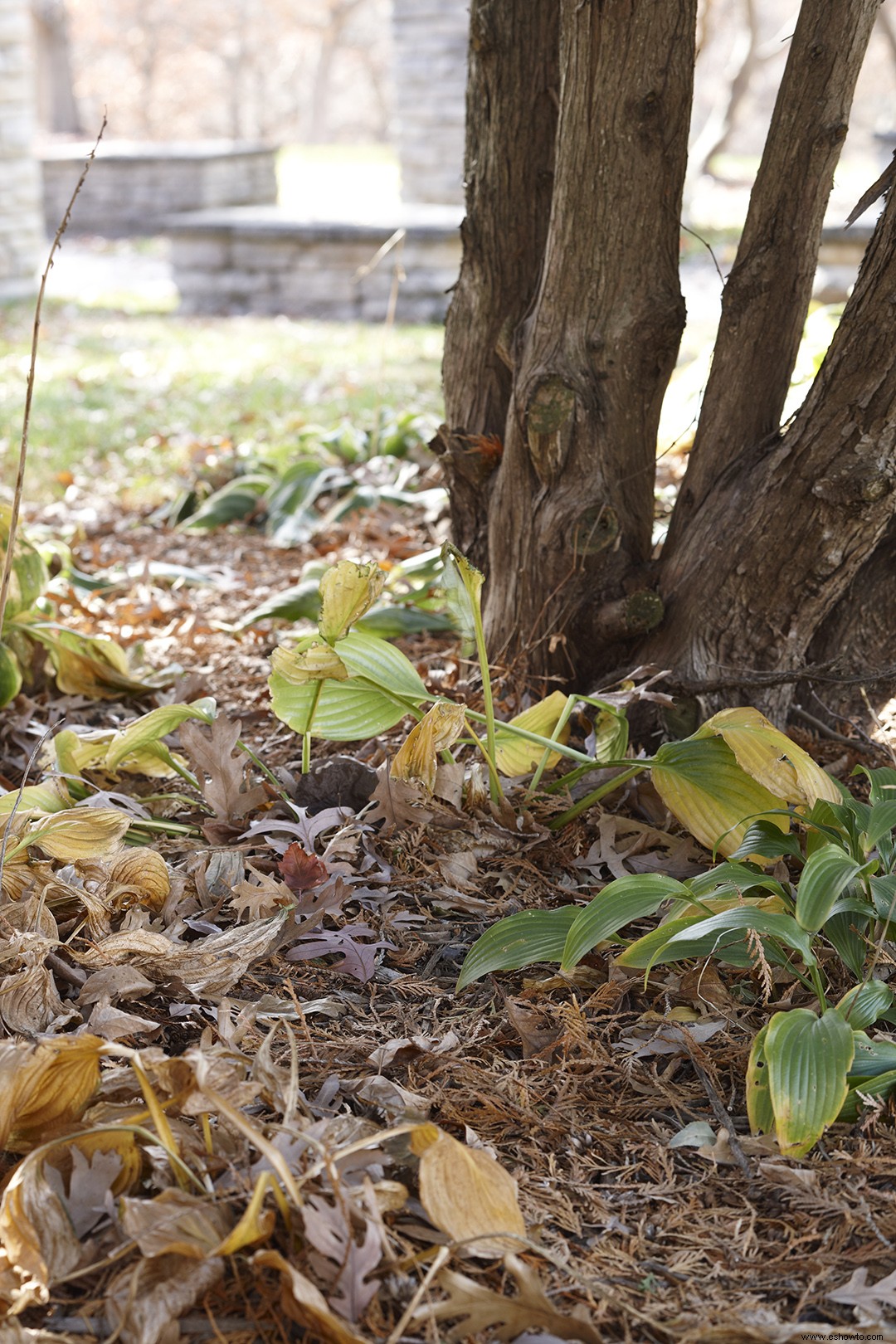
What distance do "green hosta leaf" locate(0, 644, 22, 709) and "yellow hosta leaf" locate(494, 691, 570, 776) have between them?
111 cm

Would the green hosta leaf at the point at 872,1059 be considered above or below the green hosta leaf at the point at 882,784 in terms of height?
below

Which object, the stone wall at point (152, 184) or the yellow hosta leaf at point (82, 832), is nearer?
the yellow hosta leaf at point (82, 832)

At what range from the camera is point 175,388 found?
6684 millimetres

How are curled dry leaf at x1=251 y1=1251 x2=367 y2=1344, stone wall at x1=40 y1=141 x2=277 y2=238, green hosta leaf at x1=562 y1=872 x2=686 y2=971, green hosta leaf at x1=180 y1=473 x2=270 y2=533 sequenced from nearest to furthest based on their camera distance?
curled dry leaf at x1=251 y1=1251 x2=367 y2=1344, green hosta leaf at x1=562 y1=872 x2=686 y2=971, green hosta leaf at x1=180 y1=473 x2=270 y2=533, stone wall at x1=40 y1=141 x2=277 y2=238

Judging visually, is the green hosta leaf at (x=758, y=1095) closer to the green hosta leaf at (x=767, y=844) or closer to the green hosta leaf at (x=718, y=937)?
the green hosta leaf at (x=718, y=937)

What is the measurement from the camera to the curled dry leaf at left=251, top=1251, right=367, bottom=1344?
100 cm

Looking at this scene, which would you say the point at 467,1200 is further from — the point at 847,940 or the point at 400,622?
the point at 400,622

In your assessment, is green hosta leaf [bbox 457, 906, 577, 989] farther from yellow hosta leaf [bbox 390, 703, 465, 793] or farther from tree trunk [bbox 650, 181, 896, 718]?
tree trunk [bbox 650, 181, 896, 718]

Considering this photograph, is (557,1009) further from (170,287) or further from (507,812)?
(170,287)

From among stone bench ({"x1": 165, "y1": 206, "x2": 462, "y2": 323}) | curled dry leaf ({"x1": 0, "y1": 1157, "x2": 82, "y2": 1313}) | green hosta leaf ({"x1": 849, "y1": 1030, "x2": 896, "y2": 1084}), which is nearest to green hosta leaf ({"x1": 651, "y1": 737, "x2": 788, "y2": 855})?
green hosta leaf ({"x1": 849, "y1": 1030, "x2": 896, "y2": 1084})

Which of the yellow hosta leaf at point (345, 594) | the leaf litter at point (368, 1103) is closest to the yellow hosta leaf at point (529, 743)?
the leaf litter at point (368, 1103)

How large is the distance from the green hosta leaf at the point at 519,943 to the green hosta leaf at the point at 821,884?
0.31 m

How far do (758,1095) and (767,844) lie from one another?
42cm

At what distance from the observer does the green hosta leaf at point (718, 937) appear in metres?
1.38
